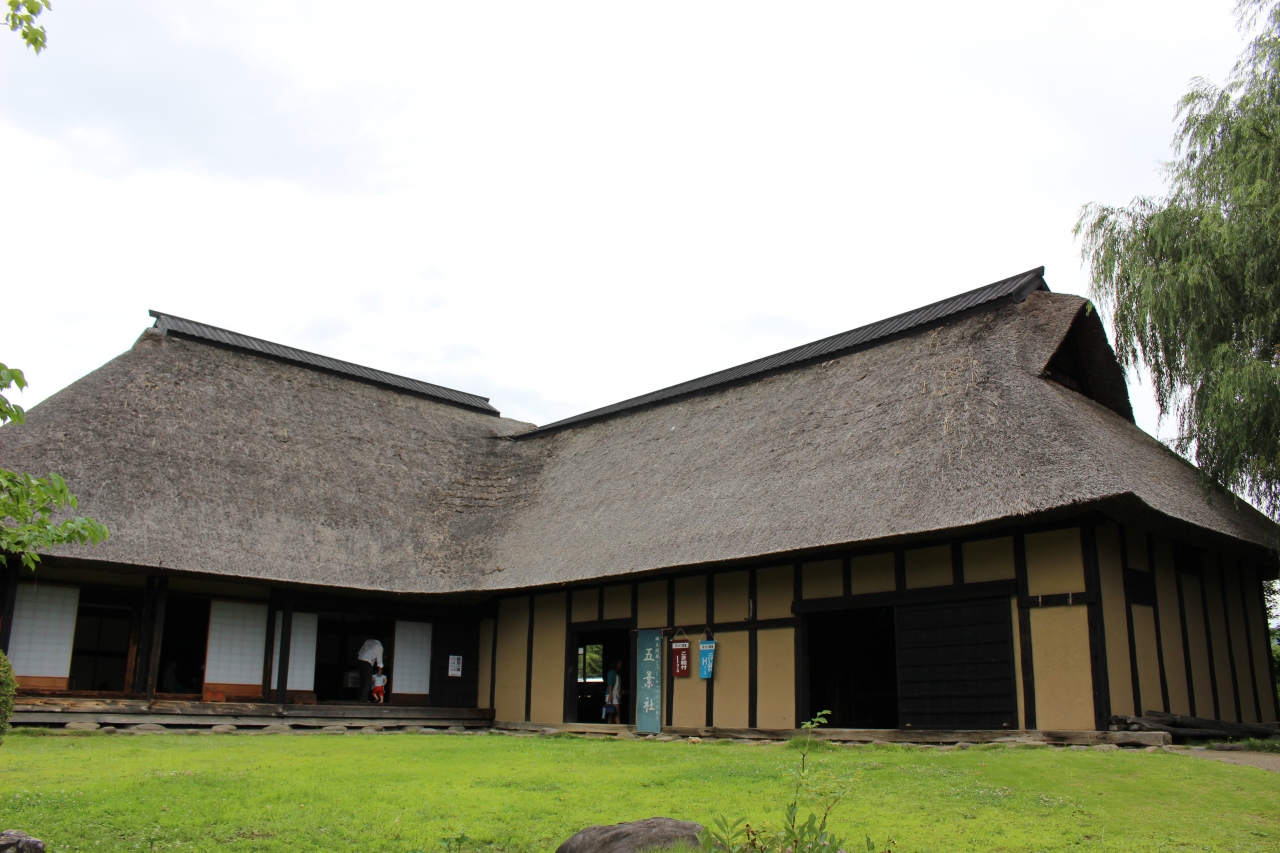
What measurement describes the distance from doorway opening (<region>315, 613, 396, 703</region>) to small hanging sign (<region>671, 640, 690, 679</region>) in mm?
6228

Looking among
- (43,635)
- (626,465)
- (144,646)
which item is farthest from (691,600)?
(43,635)

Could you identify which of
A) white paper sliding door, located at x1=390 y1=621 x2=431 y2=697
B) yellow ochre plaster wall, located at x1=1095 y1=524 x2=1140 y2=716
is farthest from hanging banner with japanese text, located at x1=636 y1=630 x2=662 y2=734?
yellow ochre plaster wall, located at x1=1095 y1=524 x2=1140 y2=716

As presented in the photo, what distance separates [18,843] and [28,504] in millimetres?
1971

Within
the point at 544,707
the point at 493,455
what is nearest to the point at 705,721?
the point at 544,707

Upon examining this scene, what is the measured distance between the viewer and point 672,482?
62.3 feet

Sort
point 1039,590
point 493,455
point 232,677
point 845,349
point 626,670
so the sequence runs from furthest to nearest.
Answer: point 493,455
point 626,670
point 845,349
point 232,677
point 1039,590

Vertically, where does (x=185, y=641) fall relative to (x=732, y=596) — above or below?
below

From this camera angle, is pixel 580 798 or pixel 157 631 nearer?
pixel 580 798

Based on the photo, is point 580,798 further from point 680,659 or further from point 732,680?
point 680,659

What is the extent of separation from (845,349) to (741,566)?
17.3ft

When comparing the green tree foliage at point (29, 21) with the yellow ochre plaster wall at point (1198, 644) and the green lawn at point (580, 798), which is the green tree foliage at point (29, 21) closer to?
the green lawn at point (580, 798)

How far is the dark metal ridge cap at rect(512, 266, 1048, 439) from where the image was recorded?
17.6 meters

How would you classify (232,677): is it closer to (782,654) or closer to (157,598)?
(157,598)

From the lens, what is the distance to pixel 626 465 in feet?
68.9
